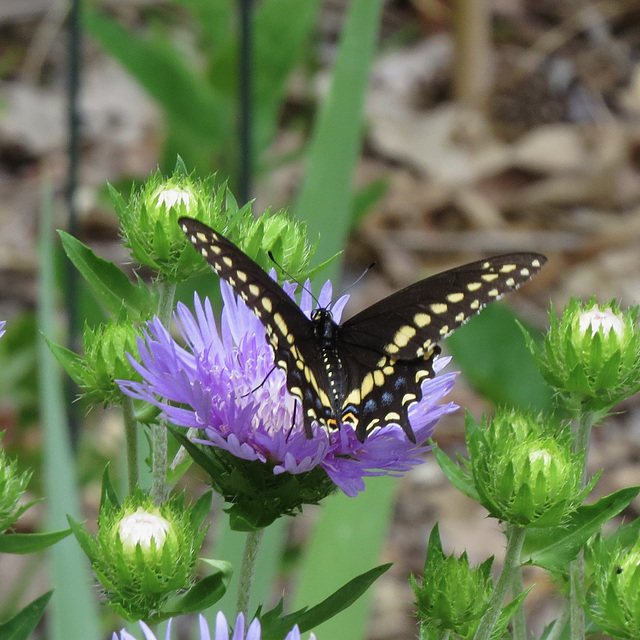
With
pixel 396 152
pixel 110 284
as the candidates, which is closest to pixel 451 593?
pixel 110 284

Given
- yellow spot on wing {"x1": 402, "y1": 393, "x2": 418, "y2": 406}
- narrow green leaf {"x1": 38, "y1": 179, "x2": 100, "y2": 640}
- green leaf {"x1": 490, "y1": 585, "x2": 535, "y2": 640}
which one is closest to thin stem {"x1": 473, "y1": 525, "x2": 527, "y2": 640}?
green leaf {"x1": 490, "y1": 585, "x2": 535, "y2": 640}

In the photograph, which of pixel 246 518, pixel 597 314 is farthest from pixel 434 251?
pixel 246 518

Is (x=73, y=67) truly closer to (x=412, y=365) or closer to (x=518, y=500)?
(x=412, y=365)

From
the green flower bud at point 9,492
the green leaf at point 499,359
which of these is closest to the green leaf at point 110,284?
the green flower bud at point 9,492

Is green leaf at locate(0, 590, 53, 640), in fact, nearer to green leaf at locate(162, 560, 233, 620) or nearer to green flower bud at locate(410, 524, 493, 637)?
green leaf at locate(162, 560, 233, 620)

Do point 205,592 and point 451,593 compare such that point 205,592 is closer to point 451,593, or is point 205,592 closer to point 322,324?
point 451,593
